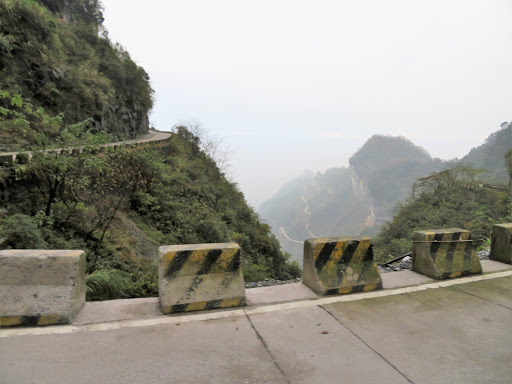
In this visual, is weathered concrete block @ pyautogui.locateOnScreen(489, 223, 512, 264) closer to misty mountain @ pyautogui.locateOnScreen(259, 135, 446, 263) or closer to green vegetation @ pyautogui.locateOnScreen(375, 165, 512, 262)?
green vegetation @ pyautogui.locateOnScreen(375, 165, 512, 262)

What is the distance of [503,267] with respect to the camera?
14.7 feet

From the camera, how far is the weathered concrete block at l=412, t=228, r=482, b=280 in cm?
408

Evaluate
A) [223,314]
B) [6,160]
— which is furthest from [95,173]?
[223,314]

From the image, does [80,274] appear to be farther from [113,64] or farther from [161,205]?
[113,64]

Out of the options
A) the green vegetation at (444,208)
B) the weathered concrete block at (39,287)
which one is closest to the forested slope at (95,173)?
the weathered concrete block at (39,287)

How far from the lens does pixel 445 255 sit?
Result: 418cm

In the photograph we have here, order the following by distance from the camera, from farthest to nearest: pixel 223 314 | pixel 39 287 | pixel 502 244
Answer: pixel 502 244, pixel 223 314, pixel 39 287

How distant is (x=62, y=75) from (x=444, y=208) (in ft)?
101

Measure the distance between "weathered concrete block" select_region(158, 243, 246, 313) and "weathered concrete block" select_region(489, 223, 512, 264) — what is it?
4.33 metres

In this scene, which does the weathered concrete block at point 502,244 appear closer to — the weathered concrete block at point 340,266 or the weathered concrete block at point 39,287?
the weathered concrete block at point 340,266

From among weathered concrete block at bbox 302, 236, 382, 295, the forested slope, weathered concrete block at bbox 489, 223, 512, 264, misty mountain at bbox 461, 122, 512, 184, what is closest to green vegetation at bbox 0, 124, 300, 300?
the forested slope

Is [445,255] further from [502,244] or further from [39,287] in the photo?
[39,287]

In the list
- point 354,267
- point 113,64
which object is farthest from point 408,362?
point 113,64

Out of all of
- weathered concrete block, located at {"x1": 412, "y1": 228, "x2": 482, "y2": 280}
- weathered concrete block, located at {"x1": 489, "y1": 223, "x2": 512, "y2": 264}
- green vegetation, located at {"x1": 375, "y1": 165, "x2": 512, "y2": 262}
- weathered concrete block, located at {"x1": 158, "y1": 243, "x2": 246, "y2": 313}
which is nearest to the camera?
weathered concrete block, located at {"x1": 158, "y1": 243, "x2": 246, "y2": 313}
